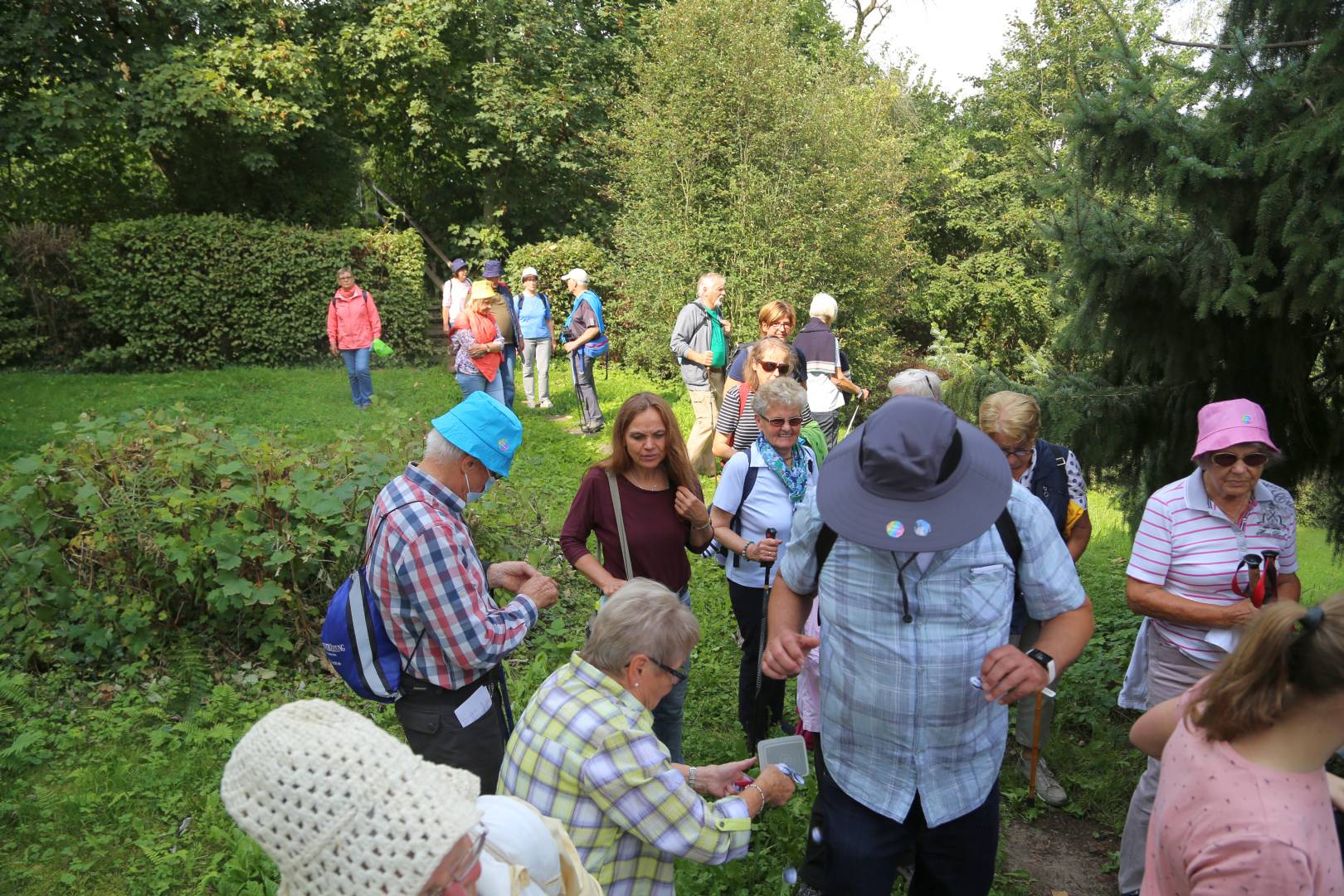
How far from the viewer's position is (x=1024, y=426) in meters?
4.04

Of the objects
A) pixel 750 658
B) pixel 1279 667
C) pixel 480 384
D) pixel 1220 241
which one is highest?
pixel 1220 241

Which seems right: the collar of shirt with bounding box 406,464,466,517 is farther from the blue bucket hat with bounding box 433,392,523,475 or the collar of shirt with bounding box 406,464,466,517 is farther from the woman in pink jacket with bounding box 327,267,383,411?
the woman in pink jacket with bounding box 327,267,383,411

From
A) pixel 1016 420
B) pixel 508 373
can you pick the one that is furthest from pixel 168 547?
pixel 508 373

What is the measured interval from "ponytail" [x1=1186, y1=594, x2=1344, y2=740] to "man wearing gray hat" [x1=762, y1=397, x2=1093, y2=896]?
0.59 metres

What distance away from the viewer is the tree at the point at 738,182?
14.4 meters

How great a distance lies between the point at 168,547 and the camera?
4906 millimetres

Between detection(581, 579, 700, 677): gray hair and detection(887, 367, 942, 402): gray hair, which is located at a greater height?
detection(887, 367, 942, 402): gray hair

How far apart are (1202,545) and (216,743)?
176 inches

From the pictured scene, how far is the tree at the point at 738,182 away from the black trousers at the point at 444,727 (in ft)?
38.3

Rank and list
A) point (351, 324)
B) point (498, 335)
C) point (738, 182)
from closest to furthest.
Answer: point (498, 335), point (351, 324), point (738, 182)

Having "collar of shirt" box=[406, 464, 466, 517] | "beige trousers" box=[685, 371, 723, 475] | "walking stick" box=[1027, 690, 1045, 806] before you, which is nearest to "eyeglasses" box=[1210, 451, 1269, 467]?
"walking stick" box=[1027, 690, 1045, 806]

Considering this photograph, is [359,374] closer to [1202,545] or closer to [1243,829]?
[1202,545]

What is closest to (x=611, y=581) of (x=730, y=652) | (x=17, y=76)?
(x=730, y=652)

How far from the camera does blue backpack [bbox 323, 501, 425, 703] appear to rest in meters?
2.92
